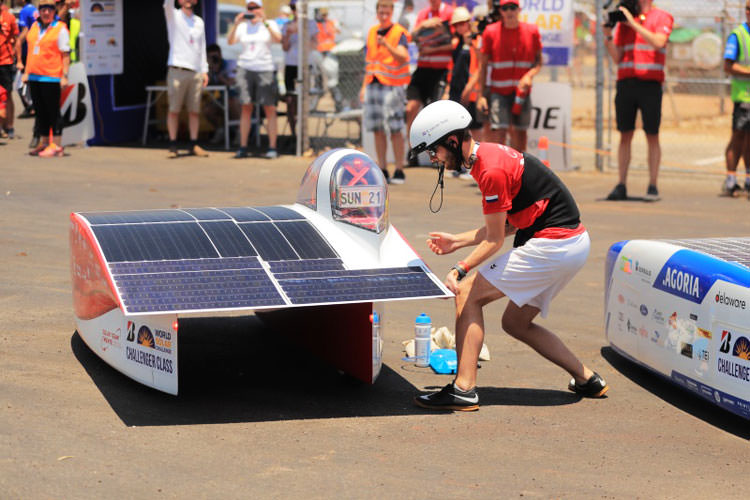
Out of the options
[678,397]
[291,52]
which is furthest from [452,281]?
[291,52]

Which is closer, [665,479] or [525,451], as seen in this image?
[665,479]

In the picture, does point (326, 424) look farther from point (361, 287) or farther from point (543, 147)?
point (543, 147)

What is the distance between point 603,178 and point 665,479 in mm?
10329

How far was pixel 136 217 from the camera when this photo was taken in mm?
6734

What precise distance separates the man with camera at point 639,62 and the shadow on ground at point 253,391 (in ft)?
22.4

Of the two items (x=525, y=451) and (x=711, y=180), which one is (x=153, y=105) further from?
(x=525, y=451)

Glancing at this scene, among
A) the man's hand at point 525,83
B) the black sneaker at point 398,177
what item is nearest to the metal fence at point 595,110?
the man's hand at point 525,83

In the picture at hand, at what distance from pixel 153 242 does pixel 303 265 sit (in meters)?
0.86

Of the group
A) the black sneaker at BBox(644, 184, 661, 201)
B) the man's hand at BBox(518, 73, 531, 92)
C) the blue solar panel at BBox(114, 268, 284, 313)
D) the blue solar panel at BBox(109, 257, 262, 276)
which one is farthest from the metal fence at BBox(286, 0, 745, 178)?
the blue solar panel at BBox(114, 268, 284, 313)

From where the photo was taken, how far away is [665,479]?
17.1ft

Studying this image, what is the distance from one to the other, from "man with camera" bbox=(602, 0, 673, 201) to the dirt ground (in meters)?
4.36

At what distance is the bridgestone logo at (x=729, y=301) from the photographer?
A: 19.0 feet

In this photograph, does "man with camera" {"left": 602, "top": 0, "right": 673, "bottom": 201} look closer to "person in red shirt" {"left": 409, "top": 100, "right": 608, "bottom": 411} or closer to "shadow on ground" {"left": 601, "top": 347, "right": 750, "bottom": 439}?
"shadow on ground" {"left": 601, "top": 347, "right": 750, "bottom": 439}

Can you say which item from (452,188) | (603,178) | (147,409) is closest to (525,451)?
(147,409)
